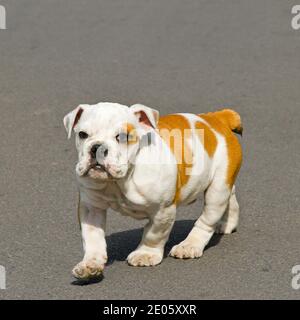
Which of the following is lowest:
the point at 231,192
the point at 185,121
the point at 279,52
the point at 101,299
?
the point at 101,299

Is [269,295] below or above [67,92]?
below

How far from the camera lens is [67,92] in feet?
32.0

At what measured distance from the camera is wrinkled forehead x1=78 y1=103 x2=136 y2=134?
5270 mm

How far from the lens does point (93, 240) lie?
5.62 meters

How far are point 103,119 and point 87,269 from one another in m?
0.79

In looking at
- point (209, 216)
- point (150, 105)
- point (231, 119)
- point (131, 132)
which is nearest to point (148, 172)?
point (131, 132)

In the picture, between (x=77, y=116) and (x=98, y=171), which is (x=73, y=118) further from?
(x=98, y=171)

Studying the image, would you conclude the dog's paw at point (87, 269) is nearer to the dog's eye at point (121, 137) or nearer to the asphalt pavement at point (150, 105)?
the asphalt pavement at point (150, 105)

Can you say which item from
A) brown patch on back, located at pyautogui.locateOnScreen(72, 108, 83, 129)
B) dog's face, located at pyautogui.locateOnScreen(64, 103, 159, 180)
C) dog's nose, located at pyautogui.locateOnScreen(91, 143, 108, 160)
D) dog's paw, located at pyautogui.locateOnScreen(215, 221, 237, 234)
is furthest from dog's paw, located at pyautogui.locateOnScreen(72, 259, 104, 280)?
dog's paw, located at pyautogui.locateOnScreen(215, 221, 237, 234)

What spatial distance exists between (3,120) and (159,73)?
81.0 inches

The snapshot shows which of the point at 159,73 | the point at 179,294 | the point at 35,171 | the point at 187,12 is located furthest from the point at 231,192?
the point at 187,12

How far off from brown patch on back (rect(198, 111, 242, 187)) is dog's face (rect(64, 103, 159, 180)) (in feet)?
2.78

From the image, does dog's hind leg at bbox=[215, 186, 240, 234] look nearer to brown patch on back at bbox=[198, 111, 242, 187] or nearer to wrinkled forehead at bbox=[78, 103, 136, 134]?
brown patch on back at bbox=[198, 111, 242, 187]

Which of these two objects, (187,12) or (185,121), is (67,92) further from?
(185,121)
